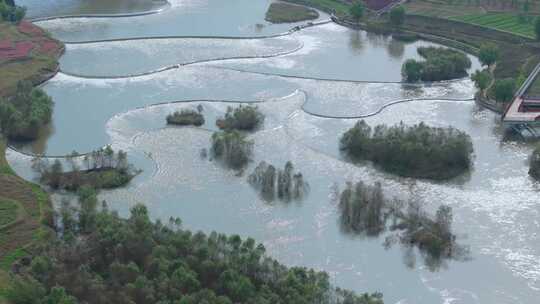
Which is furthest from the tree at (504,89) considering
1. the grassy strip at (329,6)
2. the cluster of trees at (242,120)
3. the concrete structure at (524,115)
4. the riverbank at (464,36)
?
the grassy strip at (329,6)

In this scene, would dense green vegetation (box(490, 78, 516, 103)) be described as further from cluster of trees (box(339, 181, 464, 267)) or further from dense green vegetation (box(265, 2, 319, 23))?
dense green vegetation (box(265, 2, 319, 23))

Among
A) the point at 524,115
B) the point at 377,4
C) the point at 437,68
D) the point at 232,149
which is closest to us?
the point at 232,149

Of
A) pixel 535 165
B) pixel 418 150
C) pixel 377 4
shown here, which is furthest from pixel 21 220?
pixel 377 4

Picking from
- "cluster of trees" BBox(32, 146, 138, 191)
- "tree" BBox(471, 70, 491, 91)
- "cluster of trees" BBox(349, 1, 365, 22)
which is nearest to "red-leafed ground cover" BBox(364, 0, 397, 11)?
"cluster of trees" BBox(349, 1, 365, 22)

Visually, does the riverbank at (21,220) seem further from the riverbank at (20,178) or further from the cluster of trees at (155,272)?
the cluster of trees at (155,272)

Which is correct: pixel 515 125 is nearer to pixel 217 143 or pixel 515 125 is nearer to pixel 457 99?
pixel 457 99

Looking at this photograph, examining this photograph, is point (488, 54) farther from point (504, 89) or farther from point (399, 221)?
point (399, 221)
